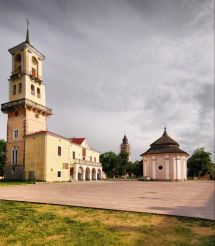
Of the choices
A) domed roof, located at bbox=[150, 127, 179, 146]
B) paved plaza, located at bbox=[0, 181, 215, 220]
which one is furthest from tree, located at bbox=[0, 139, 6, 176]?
domed roof, located at bbox=[150, 127, 179, 146]

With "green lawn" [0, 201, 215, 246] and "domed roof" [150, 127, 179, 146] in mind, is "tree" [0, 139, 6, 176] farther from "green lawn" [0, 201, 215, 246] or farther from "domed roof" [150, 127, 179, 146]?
"green lawn" [0, 201, 215, 246]

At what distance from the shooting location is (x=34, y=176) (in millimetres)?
42906

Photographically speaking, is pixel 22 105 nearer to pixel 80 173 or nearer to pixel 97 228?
pixel 80 173

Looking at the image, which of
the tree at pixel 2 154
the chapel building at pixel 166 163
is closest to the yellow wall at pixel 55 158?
the tree at pixel 2 154

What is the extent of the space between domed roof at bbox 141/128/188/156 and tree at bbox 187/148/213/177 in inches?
905

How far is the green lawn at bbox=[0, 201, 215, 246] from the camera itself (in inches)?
300

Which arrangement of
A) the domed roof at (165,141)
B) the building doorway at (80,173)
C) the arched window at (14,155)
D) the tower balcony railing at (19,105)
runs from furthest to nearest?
the domed roof at (165,141)
the building doorway at (80,173)
the arched window at (14,155)
the tower balcony railing at (19,105)

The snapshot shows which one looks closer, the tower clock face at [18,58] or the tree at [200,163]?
the tower clock face at [18,58]

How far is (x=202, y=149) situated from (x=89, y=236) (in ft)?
267

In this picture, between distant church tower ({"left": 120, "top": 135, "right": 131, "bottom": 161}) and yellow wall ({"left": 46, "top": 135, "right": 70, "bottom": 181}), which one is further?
distant church tower ({"left": 120, "top": 135, "right": 131, "bottom": 161})

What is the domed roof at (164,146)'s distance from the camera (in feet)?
191

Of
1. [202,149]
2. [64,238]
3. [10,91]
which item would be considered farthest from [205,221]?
[202,149]

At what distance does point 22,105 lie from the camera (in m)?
44.6

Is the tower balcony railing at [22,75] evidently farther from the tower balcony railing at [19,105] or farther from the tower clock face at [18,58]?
the tower balcony railing at [19,105]
